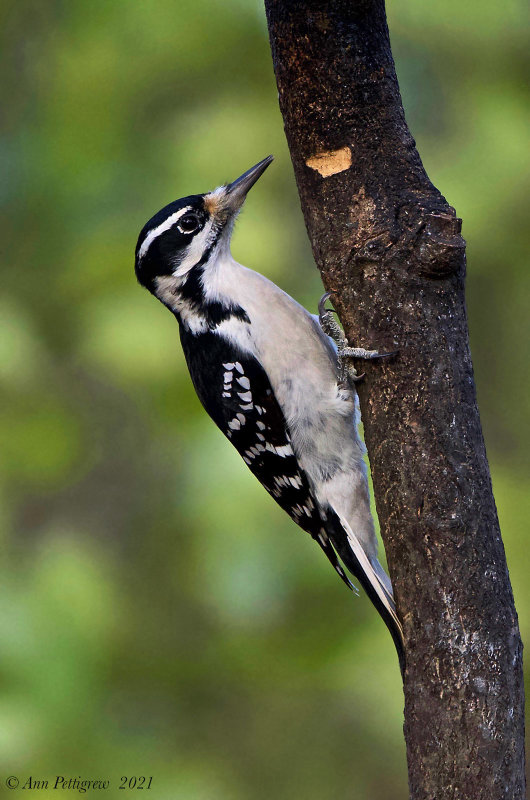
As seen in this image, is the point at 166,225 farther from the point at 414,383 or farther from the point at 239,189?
the point at 414,383

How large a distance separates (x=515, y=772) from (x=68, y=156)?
270 centimetres

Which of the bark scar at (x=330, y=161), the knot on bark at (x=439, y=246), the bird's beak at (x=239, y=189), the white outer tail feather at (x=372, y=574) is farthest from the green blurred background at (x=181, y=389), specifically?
the knot on bark at (x=439, y=246)

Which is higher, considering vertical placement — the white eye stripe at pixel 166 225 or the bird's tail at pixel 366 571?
the white eye stripe at pixel 166 225

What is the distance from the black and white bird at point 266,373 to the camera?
1.77 metres

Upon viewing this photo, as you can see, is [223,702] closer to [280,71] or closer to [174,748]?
[174,748]

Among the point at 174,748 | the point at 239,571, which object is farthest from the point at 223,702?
the point at 239,571

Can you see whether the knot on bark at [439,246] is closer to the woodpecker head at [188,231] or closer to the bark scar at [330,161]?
the bark scar at [330,161]

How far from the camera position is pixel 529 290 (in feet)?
10.0

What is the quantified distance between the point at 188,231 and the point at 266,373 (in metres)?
0.40

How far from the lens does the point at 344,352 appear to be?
1.41m

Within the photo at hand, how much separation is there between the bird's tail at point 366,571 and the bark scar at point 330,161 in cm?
81

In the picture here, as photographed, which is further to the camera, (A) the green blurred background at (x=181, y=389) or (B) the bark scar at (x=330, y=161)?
(A) the green blurred background at (x=181, y=389)

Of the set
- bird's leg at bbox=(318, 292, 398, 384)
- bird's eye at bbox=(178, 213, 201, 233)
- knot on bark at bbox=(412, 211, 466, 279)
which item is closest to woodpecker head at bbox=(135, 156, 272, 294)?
bird's eye at bbox=(178, 213, 201, 233)

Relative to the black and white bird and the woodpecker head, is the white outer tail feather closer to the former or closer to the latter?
the black and white bird
